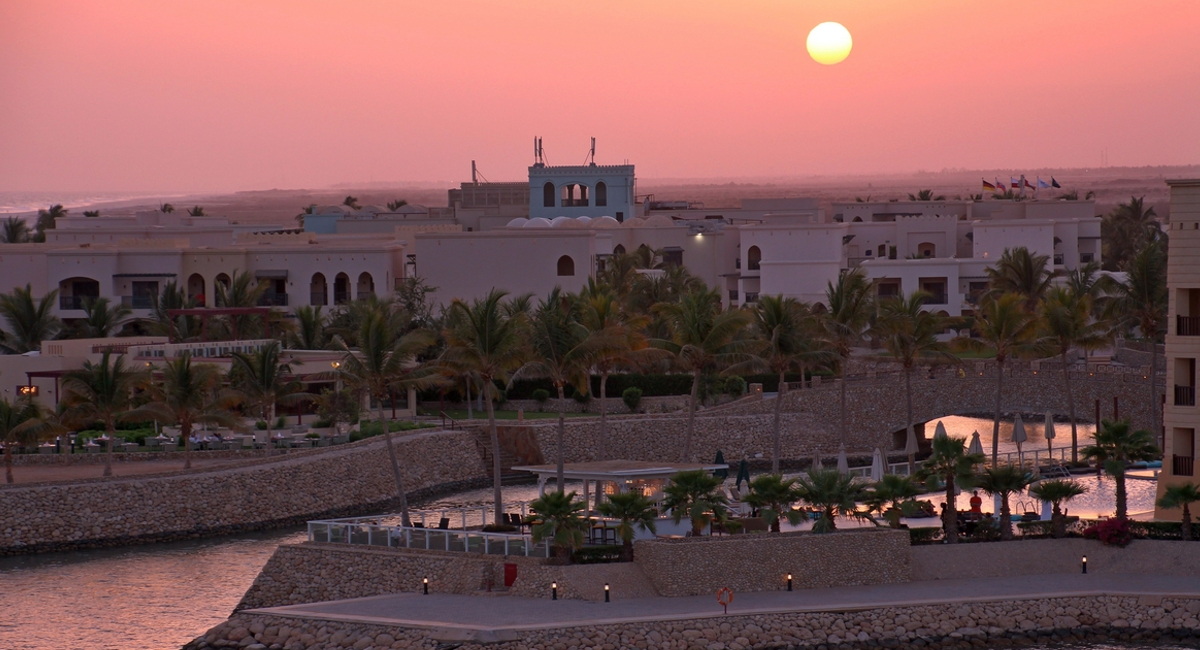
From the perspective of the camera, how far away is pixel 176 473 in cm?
4366

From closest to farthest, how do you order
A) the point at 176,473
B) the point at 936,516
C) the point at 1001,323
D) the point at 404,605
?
the point at 404,605
the point at 936,516
the point at 176,473
the point at 1001,323

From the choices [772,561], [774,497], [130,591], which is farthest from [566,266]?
[772,561]

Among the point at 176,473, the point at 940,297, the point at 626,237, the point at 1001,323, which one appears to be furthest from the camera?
the point at 626,237

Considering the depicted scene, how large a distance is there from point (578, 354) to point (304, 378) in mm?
16095

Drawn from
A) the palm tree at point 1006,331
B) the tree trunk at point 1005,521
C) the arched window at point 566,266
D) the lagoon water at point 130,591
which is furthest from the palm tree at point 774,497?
the arched window at point 566,266

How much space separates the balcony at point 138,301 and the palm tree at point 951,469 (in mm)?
46675

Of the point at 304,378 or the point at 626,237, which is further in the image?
the point at 626,237

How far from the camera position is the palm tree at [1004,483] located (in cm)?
3177

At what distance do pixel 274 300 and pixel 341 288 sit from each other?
10.2 feet

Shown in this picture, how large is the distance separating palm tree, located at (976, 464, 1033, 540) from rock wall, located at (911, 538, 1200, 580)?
0.39 metres

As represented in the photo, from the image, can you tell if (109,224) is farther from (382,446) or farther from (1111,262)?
(1111,262)

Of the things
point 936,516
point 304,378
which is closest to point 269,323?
point 304,378

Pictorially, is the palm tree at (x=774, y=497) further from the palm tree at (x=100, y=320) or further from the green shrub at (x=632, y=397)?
the palm tree at (x=100, y=320)

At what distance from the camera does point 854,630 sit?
2858 centimetres
